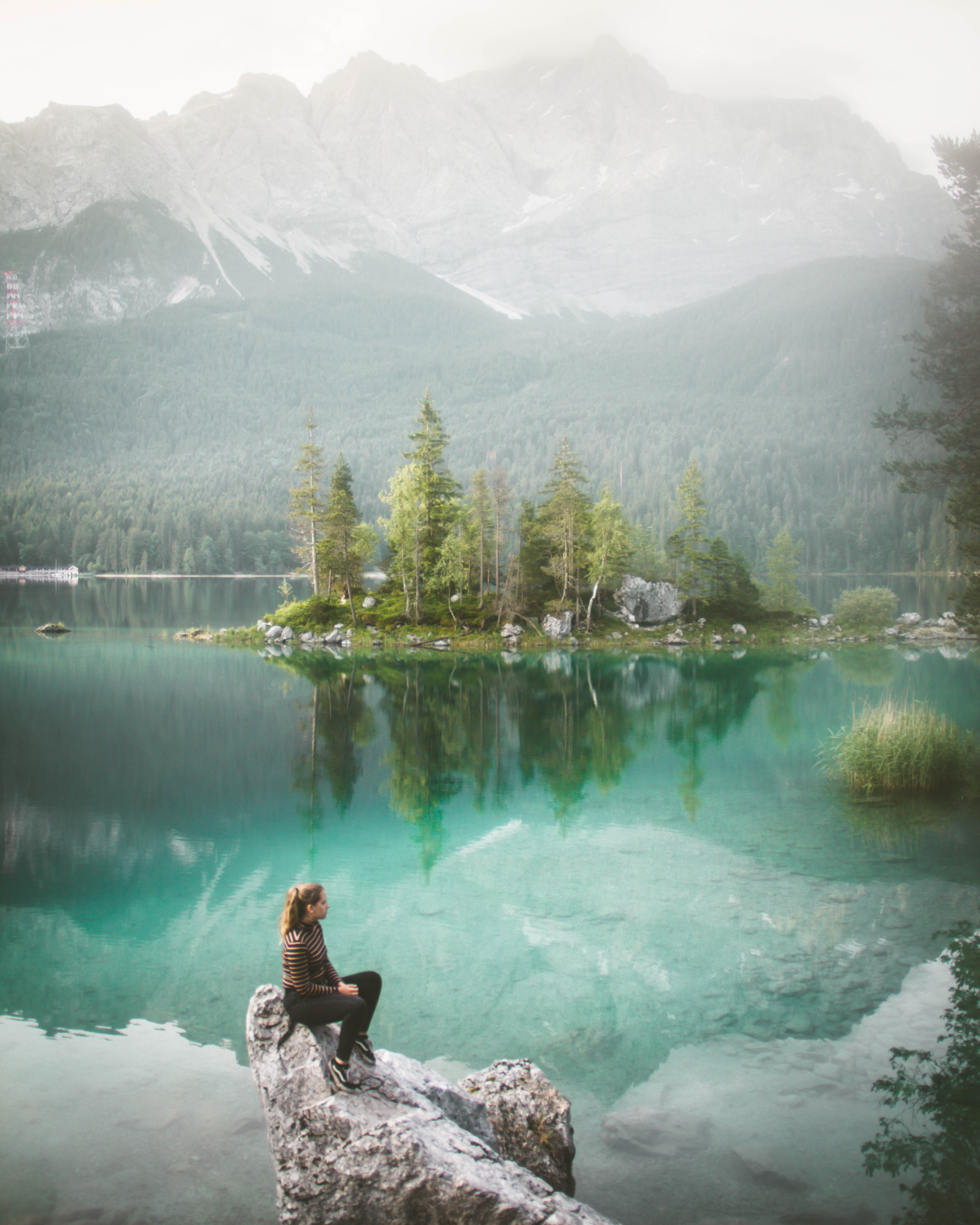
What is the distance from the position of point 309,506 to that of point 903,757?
2160 inches

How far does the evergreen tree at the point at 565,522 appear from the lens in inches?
2525

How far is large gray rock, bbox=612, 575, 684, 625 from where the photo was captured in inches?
2729

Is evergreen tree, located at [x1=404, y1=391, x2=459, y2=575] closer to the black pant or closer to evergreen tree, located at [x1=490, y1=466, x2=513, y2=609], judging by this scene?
evergreen tree, located at [x1=490, y1=466, x2=513, y2=609]

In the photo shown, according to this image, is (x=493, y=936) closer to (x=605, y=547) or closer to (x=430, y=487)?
(x=605, y=547)

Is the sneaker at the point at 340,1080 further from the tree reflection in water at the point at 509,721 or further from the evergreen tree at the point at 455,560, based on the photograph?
the evergreen tree at the point at 455,560

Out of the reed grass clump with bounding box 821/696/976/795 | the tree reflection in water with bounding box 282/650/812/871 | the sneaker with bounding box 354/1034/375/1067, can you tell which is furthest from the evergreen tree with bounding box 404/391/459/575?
the sneaker with bounding box 354/1034/375/1067

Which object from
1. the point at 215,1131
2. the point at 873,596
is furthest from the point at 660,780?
the point at 873,596

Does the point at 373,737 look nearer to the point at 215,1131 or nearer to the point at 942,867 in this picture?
the point at 942,867

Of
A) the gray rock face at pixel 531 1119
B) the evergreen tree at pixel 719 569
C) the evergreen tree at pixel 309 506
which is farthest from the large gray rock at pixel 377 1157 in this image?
the evergreen tree at pixel 719 569

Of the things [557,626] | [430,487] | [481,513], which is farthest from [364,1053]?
[430,487]

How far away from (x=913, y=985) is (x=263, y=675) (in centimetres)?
3676

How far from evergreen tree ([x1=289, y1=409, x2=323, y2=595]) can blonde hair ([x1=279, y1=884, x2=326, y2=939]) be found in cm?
6091

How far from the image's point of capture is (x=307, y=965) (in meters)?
6.86

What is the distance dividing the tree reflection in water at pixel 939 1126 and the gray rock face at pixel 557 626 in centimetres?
5330
